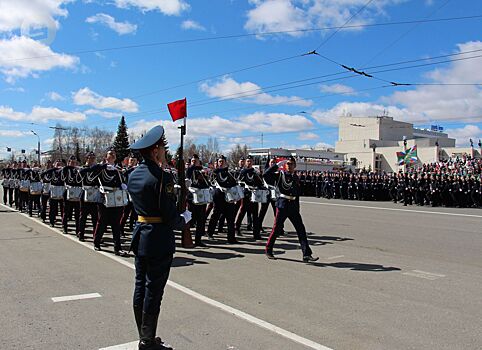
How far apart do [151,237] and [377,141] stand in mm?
92600

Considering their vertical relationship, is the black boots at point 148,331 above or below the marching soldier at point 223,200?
below

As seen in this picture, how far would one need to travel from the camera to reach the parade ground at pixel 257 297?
456 centimetres

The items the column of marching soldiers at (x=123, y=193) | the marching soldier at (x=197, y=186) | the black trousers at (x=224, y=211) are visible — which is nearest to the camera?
the column of marching soldiers at (x=123, y=193)

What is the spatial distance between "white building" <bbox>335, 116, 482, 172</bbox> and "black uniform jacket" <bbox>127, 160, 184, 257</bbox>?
77539 millimetres

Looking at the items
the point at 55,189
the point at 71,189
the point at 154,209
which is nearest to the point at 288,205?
the point at 154,209

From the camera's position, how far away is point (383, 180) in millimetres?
28906

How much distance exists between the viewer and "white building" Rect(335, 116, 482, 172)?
84.6 metres

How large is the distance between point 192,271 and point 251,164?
550 centimetres

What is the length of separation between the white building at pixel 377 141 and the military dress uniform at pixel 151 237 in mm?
77552

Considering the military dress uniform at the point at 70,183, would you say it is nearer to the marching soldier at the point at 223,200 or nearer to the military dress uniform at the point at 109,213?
the military dress uniform at the point at 109,213

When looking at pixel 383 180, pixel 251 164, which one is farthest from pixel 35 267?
pixel 383 180

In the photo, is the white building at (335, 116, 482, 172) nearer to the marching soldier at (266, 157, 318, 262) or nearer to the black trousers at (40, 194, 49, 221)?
the black trousers at (40, 194, 49, 221)

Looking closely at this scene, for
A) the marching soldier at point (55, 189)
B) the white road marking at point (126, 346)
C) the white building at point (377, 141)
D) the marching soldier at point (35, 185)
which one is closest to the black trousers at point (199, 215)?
the marching soldier at point (55, 189)

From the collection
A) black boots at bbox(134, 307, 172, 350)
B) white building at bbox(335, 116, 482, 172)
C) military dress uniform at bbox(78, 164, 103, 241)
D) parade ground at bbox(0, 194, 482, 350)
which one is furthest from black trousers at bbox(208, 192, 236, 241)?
white building at bbox(335, 116, 482, 172)
